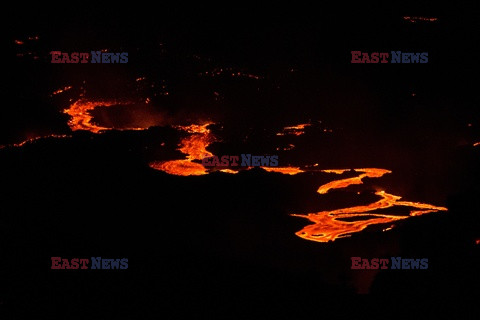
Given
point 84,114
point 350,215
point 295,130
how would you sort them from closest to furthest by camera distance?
point 350,215, point 295,130, point 84,114

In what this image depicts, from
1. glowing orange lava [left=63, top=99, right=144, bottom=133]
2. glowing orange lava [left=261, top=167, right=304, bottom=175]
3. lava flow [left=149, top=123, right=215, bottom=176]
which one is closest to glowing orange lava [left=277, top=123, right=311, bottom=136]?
glowing orange lava [left=261, top=167, right=304, bottom=175]

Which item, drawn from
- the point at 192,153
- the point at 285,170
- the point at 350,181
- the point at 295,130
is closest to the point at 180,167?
the point at 192,153

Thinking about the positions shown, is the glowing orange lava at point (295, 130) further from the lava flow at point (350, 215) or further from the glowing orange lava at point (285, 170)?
the lava flow at point (350, 215)

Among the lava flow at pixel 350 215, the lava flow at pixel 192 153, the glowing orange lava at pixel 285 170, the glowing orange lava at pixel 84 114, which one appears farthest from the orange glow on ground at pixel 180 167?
the lava flow at pixel 350 215

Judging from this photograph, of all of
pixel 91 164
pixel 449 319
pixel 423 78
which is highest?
pixel 423 78

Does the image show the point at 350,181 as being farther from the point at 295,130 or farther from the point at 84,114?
the point at 84,114

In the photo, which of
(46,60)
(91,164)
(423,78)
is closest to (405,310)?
(91,164)

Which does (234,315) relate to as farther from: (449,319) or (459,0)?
(459,0)

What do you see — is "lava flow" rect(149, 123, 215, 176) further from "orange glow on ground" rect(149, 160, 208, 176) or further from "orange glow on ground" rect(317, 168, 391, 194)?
"orange glow on ground" rect(317, 168, 391, 194)
